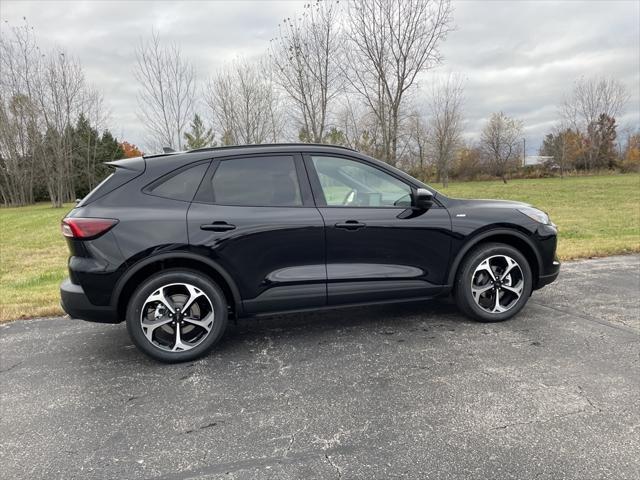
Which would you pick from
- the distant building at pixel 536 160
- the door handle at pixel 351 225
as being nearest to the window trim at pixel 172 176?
the door handle at pixel 351 225

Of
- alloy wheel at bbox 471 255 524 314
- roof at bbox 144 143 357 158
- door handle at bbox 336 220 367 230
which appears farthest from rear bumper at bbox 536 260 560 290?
roof at bbox 144 143 357 158

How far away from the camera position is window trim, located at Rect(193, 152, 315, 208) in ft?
11.4

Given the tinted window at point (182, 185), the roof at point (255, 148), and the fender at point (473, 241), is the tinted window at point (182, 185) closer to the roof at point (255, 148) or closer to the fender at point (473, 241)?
the roof at point (255, 148)

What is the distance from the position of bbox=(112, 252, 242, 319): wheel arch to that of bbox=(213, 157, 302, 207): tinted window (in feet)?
1.67

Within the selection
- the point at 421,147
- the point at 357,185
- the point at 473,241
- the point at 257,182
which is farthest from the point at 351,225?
the point at 421,147

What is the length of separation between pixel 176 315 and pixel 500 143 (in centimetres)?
5388

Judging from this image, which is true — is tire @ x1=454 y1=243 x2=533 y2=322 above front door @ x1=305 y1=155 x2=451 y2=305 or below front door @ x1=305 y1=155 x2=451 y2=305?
below

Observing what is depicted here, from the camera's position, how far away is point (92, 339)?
407 cm

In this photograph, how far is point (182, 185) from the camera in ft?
11.4

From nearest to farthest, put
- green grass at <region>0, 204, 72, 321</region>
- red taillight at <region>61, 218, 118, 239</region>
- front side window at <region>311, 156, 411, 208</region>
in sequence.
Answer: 1. red taillight at <region>61, 218, 118, 239</region>
2. front side window at <region>311, 156, 411, 208</region>
3. green grass at <region>0, 204, 72, 321</region>

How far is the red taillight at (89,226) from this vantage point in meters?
3.22

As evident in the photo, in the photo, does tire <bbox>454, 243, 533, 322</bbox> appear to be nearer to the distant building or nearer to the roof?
the roof

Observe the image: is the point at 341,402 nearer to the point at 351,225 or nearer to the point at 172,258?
the point at 351,225

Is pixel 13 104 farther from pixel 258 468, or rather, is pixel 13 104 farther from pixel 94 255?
pixel 258 468
